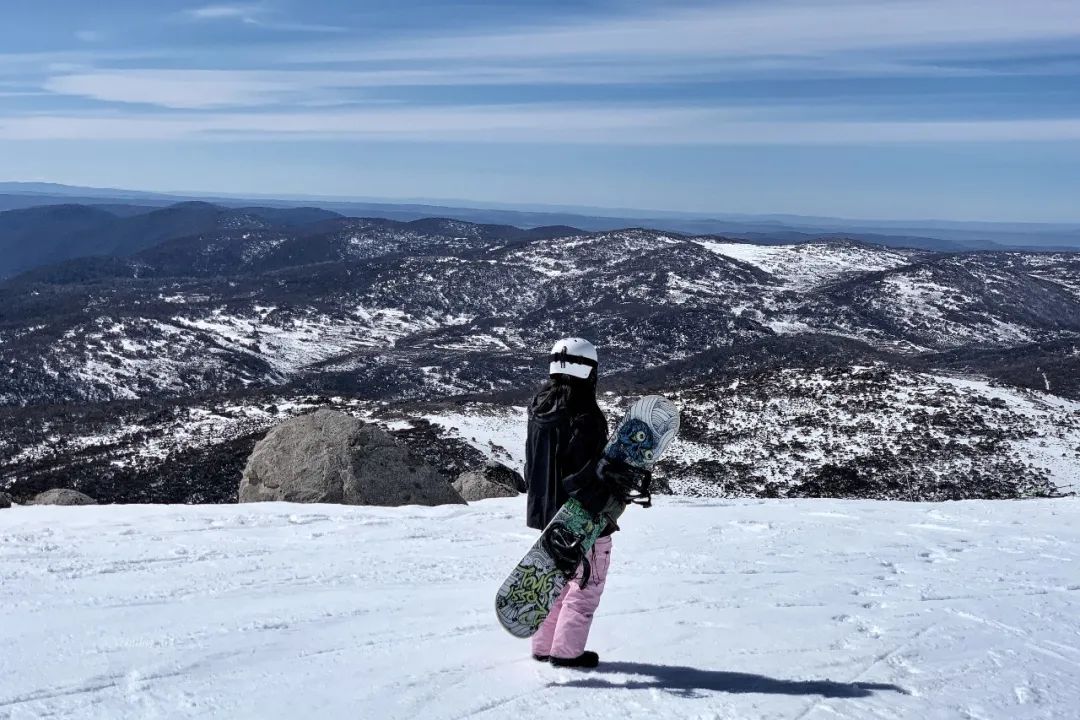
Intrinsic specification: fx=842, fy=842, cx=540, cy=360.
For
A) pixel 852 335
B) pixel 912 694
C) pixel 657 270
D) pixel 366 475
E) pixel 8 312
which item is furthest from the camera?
pixel 657 270

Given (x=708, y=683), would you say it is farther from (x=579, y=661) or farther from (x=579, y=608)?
(x=579, y=608)

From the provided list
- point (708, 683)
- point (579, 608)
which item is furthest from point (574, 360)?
point (708, 683)

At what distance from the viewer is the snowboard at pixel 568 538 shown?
590 cm

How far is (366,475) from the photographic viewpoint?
1736cm

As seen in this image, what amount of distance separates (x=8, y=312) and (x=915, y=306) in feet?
607

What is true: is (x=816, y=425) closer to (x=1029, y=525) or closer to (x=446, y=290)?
(x=1029, y=525)

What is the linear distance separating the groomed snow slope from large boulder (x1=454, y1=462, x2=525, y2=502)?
7.43 m

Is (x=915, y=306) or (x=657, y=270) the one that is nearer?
(x=915, y=306)

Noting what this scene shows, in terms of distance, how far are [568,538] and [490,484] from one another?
49.0 ft

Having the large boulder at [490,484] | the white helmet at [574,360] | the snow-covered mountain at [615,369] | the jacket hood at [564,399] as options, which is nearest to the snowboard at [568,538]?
the jacket hood at [564,399]

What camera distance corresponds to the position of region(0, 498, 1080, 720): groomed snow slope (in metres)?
5.65

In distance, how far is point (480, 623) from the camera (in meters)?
7.48

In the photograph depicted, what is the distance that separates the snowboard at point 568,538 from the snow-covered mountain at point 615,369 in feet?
96.9

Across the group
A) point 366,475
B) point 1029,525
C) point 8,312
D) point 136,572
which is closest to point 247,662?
point 136,572
